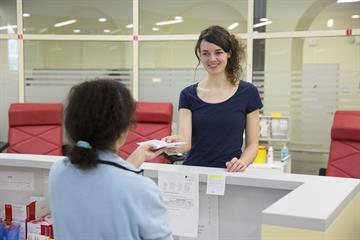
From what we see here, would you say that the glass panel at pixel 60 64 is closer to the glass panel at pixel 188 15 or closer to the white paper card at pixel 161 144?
the glass panel at pixel 188 15

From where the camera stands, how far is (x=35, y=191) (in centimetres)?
181

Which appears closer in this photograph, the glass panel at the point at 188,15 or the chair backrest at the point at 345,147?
the chair backrest at the point at 345,147

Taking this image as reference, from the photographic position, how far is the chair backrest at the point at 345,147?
305cm

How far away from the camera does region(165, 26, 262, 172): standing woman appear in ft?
5.62

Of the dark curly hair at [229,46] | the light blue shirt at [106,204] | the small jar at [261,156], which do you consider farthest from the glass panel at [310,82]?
the light blue shirt at [106,204]

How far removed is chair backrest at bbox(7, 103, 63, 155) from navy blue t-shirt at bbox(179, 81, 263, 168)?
2479 millimetres

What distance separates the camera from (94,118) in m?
0.90

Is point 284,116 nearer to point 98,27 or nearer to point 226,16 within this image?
point 226,16

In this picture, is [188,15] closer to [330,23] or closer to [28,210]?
[330,23]

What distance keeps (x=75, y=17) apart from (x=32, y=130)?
1584 mm

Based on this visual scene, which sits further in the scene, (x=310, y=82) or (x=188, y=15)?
(x=188, y=15)

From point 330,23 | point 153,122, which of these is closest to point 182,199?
point 153,122

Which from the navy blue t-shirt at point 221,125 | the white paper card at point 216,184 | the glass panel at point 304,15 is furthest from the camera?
the glass panel at point 304,15

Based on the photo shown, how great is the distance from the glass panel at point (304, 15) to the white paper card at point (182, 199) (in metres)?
3.20
